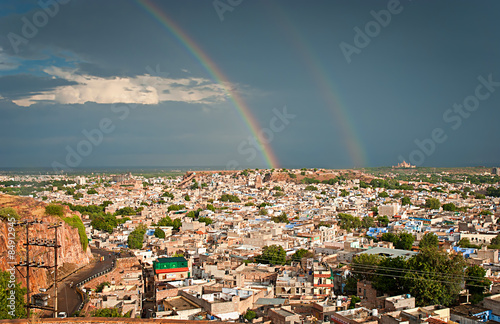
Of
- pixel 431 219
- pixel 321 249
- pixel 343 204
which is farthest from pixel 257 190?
pixel 321 249

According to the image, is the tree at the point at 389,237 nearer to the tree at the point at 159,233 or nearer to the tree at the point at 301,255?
the tree at the point at 301,255

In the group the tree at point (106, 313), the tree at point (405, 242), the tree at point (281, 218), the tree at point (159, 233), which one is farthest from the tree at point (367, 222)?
the tree at point (106, 313)

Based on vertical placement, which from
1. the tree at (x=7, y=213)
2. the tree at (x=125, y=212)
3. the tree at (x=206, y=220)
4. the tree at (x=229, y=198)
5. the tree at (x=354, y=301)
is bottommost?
the tree at (x=354, y=301)

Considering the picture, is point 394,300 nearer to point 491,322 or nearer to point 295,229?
point 491,322

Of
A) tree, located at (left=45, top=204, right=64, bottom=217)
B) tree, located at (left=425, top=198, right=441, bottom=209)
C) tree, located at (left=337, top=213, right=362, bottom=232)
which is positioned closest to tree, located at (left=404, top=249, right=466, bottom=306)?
tree, located at (left=45, top=204, right=64, bottom=217)

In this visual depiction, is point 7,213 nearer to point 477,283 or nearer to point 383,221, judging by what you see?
point 477,283

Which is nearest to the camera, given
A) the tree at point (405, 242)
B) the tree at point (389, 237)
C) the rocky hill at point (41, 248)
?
the rocky hill at point (41, 248)
